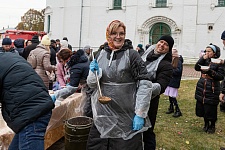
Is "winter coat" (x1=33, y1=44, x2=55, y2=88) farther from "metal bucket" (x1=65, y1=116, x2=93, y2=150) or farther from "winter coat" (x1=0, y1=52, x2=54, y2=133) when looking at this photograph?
"winter coat" (x1=0, y1=52, x2=54, y2=133)

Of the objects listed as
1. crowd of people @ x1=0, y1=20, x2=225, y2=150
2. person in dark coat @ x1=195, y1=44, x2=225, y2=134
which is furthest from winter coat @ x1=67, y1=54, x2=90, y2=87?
person in dark coat @ x1=195, y1=44, x2=225, y2=134

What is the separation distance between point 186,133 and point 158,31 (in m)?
18.6

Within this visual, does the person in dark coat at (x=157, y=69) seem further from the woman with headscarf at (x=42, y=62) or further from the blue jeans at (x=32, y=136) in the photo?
the woman with headscarf at (x=42, y=62)

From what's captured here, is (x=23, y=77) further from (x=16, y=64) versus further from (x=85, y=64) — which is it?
(x=85, y=64)

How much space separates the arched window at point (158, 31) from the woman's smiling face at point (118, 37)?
20.6 meters

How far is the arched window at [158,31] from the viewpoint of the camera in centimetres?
2260

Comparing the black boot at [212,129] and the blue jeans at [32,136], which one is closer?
the blue jeans at [32,136]

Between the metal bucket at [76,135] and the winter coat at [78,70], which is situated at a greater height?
the winter coat at [78,70]

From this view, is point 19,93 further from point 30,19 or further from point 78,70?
point 30,19

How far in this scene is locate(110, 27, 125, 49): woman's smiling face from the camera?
266 cm

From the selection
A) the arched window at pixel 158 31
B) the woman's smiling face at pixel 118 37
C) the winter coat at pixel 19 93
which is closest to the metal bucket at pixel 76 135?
the winter coat at pixel 19 93

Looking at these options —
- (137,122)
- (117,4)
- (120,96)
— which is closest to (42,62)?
(120,96)

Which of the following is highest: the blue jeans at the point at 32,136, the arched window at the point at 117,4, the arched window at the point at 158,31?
the arched window at the point at 117,4

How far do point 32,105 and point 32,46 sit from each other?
14.8 ft
